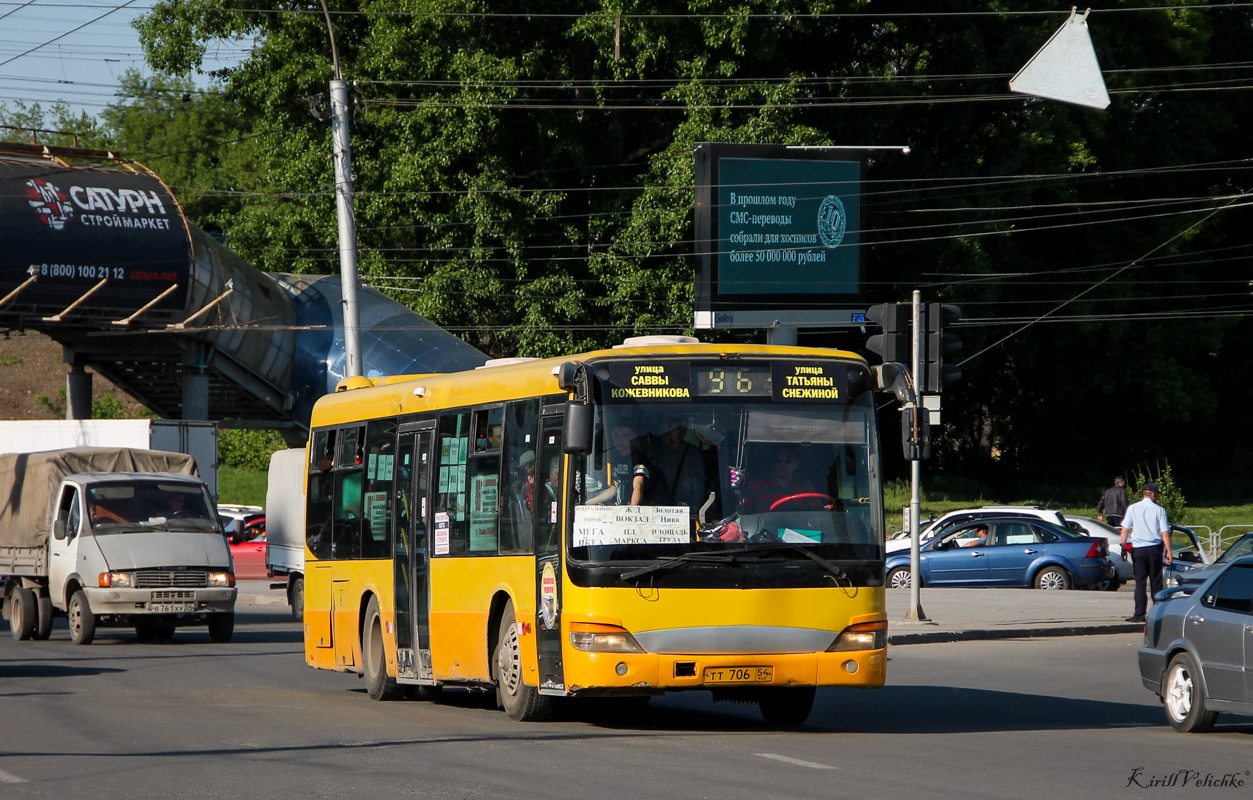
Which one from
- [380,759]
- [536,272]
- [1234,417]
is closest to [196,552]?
[380,759]

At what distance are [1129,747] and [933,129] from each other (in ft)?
116

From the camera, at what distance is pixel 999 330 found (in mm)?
48062

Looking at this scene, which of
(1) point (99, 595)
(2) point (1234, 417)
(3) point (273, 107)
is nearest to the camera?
(1) point (99, 595)

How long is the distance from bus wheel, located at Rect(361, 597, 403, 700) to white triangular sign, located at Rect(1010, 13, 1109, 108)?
8.24 meters

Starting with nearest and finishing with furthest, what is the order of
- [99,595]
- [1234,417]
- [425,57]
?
[99,595] → [425,57] → [1234,417]

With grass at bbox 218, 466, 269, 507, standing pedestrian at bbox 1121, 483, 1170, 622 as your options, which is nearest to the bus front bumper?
standing pedestrian at bbox 1121, 483, 1170, 622

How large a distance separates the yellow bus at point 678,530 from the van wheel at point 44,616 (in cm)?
1125

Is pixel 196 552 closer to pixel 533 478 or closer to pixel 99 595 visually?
pixel 99 595

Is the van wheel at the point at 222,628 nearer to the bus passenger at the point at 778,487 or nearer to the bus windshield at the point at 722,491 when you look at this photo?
the bus windshield at the point at 722,491

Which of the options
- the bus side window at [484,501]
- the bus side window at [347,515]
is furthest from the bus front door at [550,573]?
the bus side window at [347,515]

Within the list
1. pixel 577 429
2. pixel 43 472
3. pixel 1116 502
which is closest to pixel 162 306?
pixel 43 472

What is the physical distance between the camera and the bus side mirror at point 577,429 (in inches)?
435

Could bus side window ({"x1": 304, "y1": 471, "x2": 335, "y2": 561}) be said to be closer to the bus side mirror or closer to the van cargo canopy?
the bus side mirror

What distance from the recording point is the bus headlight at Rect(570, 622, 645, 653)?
11109 millimetres
